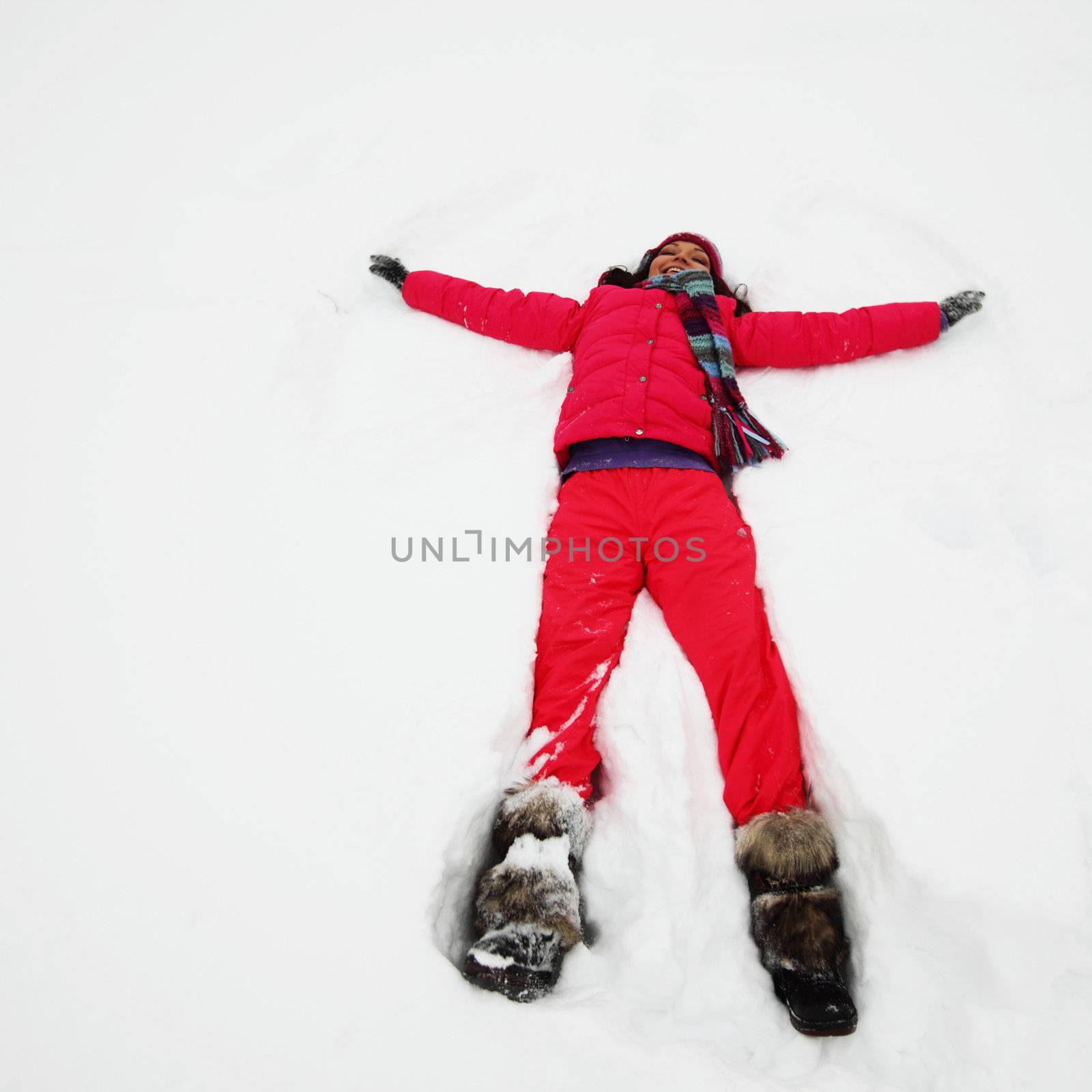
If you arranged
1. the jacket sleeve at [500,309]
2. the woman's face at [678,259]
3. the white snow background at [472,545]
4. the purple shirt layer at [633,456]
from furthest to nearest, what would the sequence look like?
1. the woman's face at [678,259]
2. the jacket sleeve at [500,309]
3. the purple shirt layer at [633,456]
4. the white snow background at [472,545]

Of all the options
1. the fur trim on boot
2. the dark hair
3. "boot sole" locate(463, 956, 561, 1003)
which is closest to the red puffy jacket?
the dark hair

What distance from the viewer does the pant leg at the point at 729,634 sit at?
126 cm

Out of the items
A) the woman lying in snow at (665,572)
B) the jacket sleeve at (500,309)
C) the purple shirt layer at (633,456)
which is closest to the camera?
the woman lying in snow at (665,572)

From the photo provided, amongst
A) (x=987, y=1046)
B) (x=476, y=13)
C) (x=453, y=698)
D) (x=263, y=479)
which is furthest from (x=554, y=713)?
(x=476, y=13)

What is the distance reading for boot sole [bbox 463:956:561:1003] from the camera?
997 millimetres

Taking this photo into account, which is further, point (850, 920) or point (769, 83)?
point (769, 83)

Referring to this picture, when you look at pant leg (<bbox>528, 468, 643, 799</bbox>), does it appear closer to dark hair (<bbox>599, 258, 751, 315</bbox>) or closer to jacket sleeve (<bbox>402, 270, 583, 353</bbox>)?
jacket sleeve (<bbox>402, 270, 583, 353</bbox>)

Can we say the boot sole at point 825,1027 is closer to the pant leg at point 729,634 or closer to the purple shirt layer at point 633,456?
the pant leg at point 729,634

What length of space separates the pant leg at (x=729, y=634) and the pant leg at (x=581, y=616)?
0.09 metres

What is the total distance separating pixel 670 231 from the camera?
236 centimetres

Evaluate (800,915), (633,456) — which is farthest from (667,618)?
(800,915)

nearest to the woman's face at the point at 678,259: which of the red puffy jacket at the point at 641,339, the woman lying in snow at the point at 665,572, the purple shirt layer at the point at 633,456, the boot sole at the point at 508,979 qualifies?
the woman lying in snow at the point at 665,572

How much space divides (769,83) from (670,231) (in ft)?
2.95

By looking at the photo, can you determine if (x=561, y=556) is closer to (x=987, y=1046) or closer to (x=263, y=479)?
(x=263, y=479)
